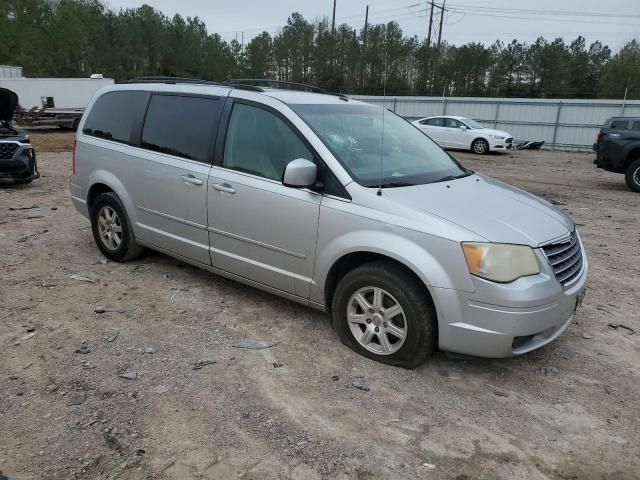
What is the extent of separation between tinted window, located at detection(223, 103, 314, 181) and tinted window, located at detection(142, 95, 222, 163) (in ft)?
0.74

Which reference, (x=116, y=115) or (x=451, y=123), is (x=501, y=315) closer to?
(x=116, y=115)

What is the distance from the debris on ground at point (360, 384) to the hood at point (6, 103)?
8.92 meters

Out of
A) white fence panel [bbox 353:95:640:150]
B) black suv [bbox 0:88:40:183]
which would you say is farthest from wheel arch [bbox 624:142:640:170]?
white fence panel [bbox 353:95:640:150]

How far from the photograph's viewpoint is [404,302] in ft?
11.0

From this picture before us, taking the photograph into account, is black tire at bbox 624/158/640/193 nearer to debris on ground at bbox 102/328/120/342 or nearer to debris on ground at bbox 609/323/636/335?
debris on ground at bbox 609/323/636/335

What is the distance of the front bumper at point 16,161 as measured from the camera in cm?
943

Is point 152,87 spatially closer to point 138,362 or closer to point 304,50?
point 138,362

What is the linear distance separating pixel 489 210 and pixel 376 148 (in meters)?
1.04

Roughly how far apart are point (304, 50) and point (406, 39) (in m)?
10.7

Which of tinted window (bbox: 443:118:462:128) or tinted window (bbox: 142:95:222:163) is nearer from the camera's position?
tinted window (bbox: 142:95:222:163)

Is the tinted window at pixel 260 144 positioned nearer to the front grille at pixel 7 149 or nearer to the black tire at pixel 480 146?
the front grille at pixel 7 149

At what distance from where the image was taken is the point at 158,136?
192 inches

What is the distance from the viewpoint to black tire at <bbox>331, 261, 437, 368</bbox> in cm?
333

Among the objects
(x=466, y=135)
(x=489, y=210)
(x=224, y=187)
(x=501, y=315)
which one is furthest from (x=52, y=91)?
(x=501, y=315)
